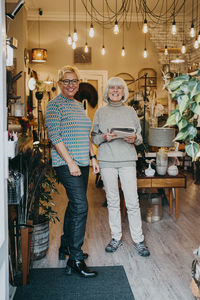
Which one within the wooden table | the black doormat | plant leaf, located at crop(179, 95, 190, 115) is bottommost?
the black doormat

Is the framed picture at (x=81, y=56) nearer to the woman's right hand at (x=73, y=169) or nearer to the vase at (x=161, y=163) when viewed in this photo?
the vase at (x=161, y=163)

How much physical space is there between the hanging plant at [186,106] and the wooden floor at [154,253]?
4.60 feet

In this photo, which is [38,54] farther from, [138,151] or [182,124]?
[182,124]

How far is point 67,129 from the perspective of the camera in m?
2.59

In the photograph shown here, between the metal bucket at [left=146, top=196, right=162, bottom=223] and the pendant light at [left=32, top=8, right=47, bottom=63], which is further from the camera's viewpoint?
the pendant light at [left=32, top=8, right=47, bottom=63]

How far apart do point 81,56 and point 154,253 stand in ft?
21.1

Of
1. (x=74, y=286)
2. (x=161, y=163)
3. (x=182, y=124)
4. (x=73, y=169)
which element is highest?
(x=182, y=124)

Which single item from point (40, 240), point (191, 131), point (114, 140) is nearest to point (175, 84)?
point (191, 131)

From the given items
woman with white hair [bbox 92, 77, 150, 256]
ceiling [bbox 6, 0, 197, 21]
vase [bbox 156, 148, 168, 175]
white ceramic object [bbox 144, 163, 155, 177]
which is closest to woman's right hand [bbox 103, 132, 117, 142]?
woman with white hair [bbox 92, 77, 150, 256]

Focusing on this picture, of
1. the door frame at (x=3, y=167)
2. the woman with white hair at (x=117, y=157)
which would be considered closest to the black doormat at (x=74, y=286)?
the woman with white hair at (x=117, y=157)

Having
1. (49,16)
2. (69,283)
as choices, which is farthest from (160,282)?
(49,16)

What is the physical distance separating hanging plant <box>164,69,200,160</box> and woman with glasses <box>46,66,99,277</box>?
3.83 ft

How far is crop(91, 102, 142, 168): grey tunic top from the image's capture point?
3.07 metres

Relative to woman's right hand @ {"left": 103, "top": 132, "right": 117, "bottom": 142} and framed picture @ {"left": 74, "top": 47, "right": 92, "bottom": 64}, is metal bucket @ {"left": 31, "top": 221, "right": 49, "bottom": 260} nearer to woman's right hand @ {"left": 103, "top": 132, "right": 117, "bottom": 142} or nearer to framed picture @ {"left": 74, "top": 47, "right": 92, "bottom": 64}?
woman's right hand @ {"left": 103, "top": 132, "right": 117, "bottom": 142}
